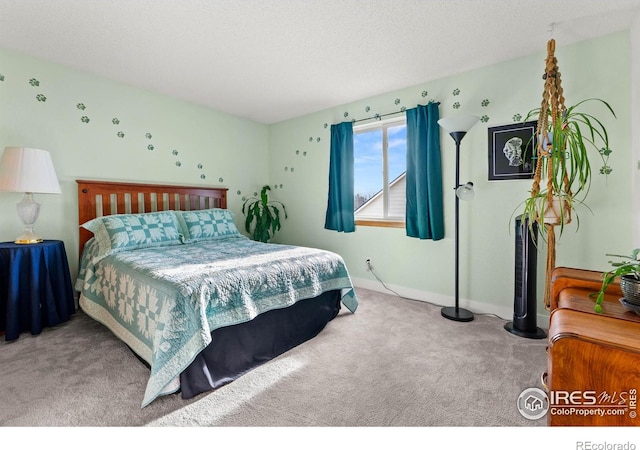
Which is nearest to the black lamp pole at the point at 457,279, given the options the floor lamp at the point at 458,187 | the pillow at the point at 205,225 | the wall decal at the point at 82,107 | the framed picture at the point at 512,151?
the floor lamp at the point at 458,187

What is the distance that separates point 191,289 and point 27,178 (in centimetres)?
179

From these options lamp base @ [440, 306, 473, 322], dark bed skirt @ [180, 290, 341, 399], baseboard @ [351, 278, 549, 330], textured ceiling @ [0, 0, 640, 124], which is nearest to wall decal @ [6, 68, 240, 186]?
textured ceiling @ [0, 0, 640, 124]

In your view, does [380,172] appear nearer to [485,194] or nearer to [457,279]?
[485,194]

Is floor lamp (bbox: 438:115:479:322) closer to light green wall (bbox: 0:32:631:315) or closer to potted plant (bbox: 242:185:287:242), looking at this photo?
light green wall (bbox: 0:32:631:315)

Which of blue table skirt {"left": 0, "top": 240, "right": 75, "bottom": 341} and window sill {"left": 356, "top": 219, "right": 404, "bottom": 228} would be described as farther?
window sill {"left": 356, "top": 219, "right": 404, "bottom": 228}

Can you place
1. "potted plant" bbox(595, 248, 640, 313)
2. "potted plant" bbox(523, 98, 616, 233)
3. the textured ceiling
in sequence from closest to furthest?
"potted plant" bbox(595, 248, 640, 313) → "potted plant" bbox(523, 98, 616, 233) → the textured ceiling

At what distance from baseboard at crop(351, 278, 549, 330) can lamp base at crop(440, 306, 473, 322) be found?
135 mm

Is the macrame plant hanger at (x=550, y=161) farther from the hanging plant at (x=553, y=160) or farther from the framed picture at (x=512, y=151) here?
the framed picture at (x=512, y=151)

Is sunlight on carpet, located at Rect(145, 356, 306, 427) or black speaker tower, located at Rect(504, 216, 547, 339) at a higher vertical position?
black speaker tower, located at Rect(504, 216, 547, 339)

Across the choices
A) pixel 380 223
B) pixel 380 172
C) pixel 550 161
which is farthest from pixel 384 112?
pixel 550 161

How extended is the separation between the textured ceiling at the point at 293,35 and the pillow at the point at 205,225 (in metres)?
1.37

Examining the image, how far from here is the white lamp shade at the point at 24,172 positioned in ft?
7.33

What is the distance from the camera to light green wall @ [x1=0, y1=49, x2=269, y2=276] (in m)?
2.55
